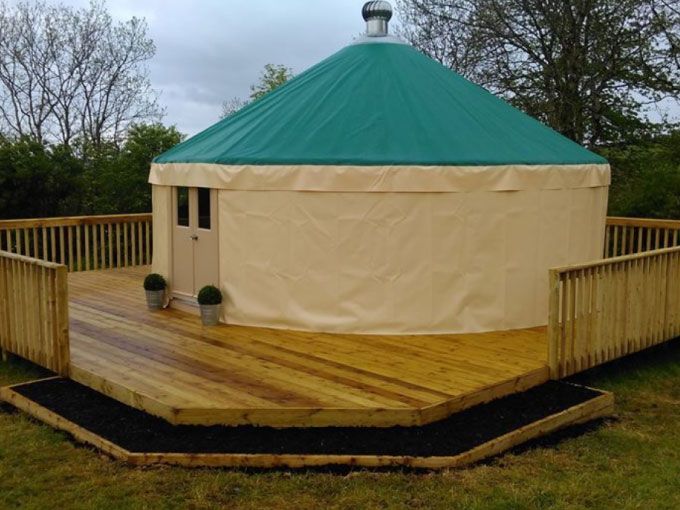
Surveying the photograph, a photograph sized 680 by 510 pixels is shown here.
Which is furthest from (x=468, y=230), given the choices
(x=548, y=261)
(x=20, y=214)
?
(x=20, y=214)

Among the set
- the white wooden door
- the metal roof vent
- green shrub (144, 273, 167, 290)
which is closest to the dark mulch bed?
the white wooden door

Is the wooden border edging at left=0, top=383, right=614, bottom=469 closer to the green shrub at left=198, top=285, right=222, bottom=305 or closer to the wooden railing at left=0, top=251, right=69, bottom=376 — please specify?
the wooden railing at left=0, top=251, right=69, bottom=376

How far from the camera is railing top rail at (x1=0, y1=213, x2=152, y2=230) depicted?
9.02 m

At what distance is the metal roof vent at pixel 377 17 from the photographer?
840 cm

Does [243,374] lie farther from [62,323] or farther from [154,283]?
[154,283]

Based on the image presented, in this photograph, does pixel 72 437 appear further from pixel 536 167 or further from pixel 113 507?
pixel 536 167

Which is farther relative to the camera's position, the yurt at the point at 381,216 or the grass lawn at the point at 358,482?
the yurt at the point at 381,216

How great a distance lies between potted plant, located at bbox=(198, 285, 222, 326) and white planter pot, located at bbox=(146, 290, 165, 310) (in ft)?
2.76

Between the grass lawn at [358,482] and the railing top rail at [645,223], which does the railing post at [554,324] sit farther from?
the railing top rail at [645,223]

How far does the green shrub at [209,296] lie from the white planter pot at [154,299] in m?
0.85

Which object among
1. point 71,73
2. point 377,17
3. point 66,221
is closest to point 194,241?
point 66,221

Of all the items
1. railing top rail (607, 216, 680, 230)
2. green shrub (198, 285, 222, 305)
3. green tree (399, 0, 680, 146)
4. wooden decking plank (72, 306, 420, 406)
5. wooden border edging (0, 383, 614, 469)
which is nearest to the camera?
wooden border edging (0, 383, 614, 469)

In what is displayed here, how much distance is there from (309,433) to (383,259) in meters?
2.23

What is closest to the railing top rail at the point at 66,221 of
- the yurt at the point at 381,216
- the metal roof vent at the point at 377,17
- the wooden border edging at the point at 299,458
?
the yurt at the point at 381,216
